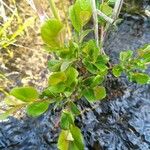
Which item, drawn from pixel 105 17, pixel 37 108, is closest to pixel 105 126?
pixel 37 108

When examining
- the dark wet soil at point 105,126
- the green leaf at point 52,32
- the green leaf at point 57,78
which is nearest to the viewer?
the green leaf at point 52,32

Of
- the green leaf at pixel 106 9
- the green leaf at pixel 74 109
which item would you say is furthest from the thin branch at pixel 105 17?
the green leaf at pixel 74 109

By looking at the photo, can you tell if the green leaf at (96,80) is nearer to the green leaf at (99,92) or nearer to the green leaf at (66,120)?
the green leaf at (99,92)

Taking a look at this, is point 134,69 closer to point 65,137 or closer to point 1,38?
point 65,137

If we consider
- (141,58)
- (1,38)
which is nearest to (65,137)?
(141,58)

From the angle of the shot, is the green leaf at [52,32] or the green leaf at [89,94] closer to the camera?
the green leaf at [52,32]

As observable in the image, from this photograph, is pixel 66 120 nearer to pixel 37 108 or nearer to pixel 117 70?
pixel 37 108
